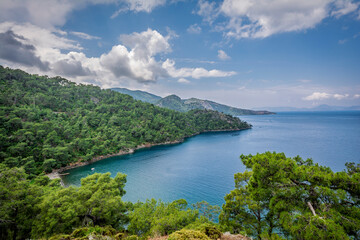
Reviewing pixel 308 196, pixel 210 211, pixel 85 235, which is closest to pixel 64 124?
pixel 210 211

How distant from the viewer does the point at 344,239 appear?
198 inches

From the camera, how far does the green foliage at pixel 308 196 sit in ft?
18.4

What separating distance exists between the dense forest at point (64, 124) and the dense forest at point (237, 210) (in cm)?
2318

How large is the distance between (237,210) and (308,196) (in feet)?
17.1

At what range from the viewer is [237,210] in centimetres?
1093

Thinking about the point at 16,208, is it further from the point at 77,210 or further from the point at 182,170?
the point at 182,170

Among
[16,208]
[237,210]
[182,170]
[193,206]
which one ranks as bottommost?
[182,170]

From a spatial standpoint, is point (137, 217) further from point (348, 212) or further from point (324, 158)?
point (324, 158)

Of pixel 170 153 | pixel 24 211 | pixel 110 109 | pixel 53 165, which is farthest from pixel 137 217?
pixel 110 109

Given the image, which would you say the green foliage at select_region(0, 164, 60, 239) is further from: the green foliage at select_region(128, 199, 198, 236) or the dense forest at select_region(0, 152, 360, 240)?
the green foliage at select_region(128, 199, 198, 236)

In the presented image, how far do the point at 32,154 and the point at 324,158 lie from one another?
2654 inches

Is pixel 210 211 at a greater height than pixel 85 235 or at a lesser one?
lesser

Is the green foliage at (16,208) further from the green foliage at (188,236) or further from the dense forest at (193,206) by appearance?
the green foliage at (188,236)

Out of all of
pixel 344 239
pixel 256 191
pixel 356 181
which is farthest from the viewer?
pixel 256 191
